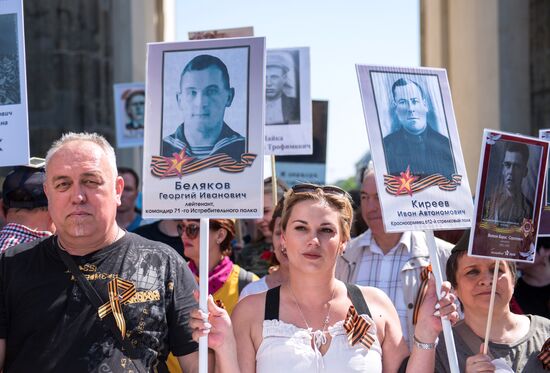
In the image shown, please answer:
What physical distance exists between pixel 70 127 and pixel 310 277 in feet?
26.9

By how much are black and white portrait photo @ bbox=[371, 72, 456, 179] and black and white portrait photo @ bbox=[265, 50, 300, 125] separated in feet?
7.33

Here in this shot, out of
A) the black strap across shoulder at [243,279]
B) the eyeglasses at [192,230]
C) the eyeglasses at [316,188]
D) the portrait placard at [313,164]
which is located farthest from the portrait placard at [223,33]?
the eyeglasses at [316,188]

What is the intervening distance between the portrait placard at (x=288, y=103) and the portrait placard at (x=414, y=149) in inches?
83.0

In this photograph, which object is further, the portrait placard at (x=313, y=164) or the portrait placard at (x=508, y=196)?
the portrait placard at (x=313, y=164)

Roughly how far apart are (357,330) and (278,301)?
355 mm

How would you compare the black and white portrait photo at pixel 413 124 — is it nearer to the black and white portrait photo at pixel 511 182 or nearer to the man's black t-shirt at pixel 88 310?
the black and white portrait photo at pixel 511 182

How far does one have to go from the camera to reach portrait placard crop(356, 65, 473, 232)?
4004mm

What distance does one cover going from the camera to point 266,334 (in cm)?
375

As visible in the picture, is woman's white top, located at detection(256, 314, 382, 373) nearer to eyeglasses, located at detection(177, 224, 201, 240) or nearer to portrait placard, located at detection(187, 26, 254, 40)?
eyeglasses, located at detection(177, 224, 201, 240)

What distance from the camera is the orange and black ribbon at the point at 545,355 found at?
4.04 m

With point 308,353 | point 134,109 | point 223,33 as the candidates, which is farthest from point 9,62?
point 134,109

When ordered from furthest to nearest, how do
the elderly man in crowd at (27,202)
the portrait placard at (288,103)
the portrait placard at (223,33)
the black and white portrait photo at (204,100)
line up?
the portrait placard at (223,33) < the portrait placard at (288,103) < the elderly man in crowd at (27,202) < the black and white portrait photo at (204,100)

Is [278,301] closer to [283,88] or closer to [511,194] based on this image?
[511,194]

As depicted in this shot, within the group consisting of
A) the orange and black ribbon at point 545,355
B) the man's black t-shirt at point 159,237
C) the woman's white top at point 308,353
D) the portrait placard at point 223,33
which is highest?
the portrait placard at point 223,33
